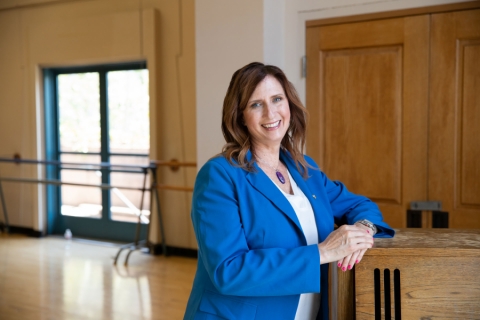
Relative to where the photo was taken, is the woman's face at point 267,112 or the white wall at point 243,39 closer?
the woman's face at point 267,112

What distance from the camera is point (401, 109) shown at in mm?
2928

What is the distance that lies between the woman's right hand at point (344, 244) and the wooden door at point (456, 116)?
1.69 metres

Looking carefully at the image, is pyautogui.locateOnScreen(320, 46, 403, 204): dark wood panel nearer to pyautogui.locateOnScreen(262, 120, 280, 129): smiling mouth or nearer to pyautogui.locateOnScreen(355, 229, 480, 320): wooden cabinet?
pyautogui.locateOnScreen(262, 120, 280, 129): smiling mouth

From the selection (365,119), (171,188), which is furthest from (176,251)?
(365,119)

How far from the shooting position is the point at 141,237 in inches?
249

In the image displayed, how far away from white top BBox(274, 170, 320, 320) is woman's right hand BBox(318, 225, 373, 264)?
189 mm

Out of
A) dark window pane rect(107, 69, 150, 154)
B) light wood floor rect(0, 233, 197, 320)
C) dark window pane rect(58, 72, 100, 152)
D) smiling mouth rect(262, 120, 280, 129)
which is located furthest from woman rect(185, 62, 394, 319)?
dark window pane rect(58, 72, 100, 152)

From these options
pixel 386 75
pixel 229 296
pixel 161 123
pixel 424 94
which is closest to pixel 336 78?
pixel 386 75

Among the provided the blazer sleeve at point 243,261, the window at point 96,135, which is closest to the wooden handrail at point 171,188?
the window at point 96,135

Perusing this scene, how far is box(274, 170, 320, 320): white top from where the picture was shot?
1542 mm

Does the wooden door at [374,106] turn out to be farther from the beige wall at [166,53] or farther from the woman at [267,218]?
the woman at [267,218]

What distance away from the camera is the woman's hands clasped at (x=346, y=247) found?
1.27 metres

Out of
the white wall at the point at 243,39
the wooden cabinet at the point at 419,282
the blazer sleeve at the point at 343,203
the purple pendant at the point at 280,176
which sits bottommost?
the wooden cabinet at the point at 419,282

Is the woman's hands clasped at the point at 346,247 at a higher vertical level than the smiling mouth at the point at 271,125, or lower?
lower
